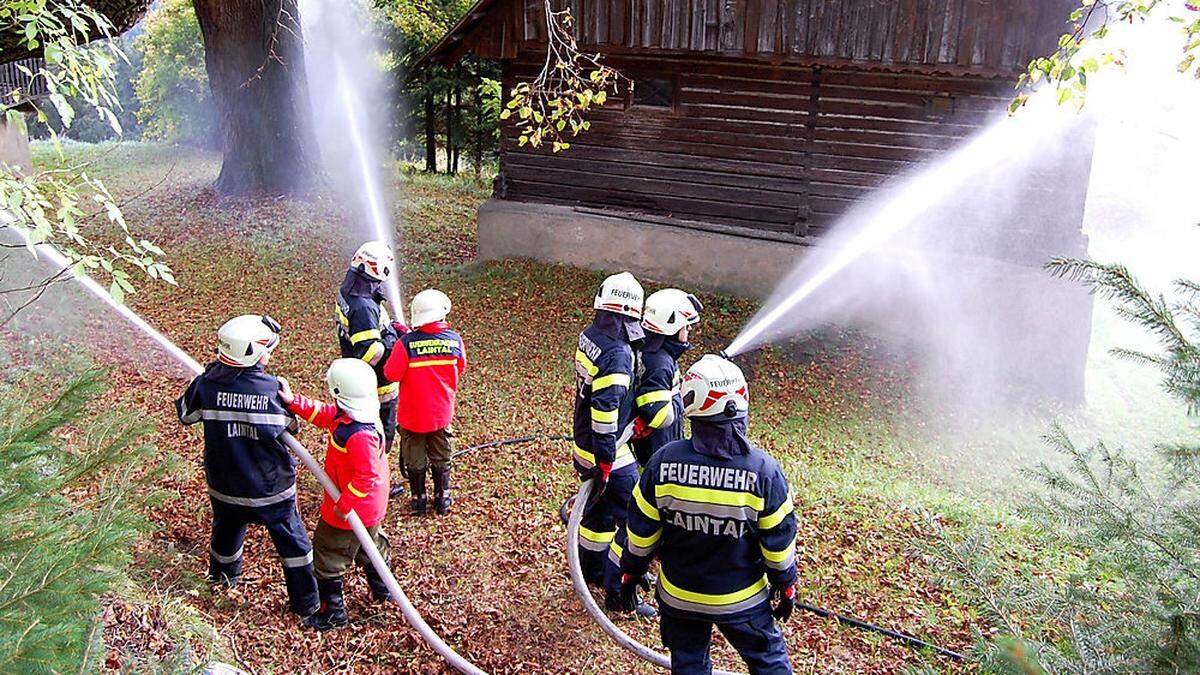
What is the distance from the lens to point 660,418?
6.27 m

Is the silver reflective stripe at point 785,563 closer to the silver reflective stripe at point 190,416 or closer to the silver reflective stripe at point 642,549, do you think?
the silver reflective stripe at point 642,549

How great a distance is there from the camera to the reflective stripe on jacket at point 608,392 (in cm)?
609

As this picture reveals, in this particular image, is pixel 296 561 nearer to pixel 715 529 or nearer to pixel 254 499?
pixel 254 499

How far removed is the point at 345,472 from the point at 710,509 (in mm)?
2456

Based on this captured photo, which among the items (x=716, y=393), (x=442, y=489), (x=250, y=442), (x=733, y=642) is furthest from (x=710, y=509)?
(x=442, y=489)

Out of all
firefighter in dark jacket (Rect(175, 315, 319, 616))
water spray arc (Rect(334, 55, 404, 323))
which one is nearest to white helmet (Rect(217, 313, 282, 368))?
firefighter in dark jacket (Rect(175, 315, 319, 616))

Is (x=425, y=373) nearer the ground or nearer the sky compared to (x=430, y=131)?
nearer the ground

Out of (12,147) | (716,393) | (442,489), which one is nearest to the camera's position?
(716,393)

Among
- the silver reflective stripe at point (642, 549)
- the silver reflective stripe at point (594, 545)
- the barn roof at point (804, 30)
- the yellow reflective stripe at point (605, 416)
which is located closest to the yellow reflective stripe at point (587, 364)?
the yellow reflective stripe at point (605, 416)

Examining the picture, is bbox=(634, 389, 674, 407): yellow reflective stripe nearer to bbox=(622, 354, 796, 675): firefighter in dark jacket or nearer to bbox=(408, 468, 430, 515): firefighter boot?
bbox=(622, 354, 796, 675): firefighter in dark jacket

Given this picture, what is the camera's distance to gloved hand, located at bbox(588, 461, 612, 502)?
20.3 feet

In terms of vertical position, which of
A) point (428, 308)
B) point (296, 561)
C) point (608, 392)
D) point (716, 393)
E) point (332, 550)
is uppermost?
point (716, 393)

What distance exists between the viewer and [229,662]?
4711 millimetres

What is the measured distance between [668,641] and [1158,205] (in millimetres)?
29769
